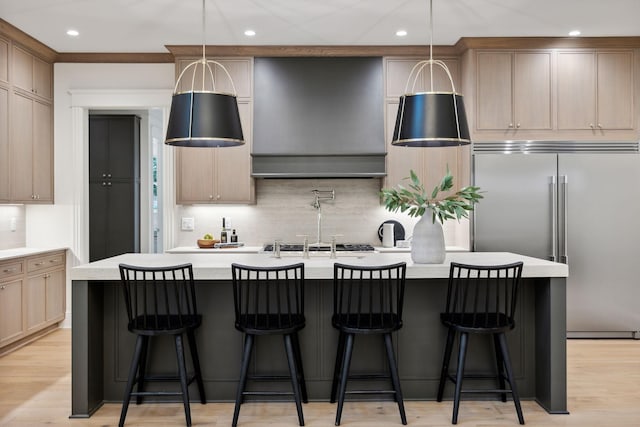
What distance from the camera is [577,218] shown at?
487 cm

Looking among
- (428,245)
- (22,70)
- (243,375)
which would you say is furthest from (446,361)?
(22,70)

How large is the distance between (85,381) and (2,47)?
125 inches

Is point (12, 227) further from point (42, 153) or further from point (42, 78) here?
point (42, 78)

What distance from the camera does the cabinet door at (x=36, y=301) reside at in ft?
15.4

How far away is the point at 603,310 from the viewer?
489 centimetres

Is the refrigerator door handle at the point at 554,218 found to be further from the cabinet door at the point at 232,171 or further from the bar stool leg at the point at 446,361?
the cabinet door at the point at 232,171

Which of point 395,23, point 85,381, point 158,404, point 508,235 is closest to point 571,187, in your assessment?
point 508,235

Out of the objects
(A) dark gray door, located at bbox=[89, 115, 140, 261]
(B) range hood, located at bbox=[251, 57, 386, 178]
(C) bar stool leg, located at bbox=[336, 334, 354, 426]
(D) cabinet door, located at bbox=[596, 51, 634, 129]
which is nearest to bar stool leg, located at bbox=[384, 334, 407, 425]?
(C) bar stool leg, located at bbox=[336, 334, 354, 426]

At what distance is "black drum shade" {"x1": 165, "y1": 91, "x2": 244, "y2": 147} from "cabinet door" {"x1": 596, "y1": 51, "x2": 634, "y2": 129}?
12.4ft

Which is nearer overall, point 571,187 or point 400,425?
point 400,425

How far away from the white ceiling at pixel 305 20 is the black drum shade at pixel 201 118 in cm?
154

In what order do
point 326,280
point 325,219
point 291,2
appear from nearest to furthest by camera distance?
point 326,280 < point 291,2 < point 325,219

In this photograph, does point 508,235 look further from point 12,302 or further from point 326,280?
point 12,302

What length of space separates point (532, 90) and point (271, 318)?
3.45 metres
